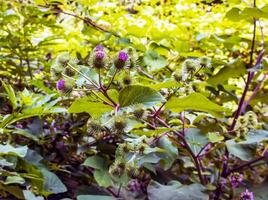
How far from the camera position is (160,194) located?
3.65ft

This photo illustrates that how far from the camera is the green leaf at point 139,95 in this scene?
0.73 metres

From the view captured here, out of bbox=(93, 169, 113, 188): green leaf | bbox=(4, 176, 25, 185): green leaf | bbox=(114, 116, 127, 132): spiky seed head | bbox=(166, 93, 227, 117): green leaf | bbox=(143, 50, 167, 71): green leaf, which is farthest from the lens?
bbox=(143, 50, 167, 71): green leaf

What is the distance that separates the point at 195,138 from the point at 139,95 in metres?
0.46

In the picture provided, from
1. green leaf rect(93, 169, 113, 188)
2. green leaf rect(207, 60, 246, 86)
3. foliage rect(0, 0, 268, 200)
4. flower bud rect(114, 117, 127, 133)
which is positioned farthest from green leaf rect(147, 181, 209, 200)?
flower bud rect(114, 117, 127, 133)

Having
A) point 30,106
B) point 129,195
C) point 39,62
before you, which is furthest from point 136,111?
point 39,62

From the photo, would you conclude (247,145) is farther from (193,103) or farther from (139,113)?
Result: (139,113)

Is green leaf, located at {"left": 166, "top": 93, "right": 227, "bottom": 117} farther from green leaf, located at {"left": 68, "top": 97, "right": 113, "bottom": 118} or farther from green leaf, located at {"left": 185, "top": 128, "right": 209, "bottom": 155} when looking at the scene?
green leaf, located at {"left": 185, "top": 128, "right": 209, "bottom": 155}

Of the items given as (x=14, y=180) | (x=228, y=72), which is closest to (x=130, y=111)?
(x=14, y=180)

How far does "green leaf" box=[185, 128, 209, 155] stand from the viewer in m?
1.14

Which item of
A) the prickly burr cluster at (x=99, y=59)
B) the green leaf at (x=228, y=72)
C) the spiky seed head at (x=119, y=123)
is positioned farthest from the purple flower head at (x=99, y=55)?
the green leaf at (x=228, y=72)

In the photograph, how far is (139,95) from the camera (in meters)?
0.74

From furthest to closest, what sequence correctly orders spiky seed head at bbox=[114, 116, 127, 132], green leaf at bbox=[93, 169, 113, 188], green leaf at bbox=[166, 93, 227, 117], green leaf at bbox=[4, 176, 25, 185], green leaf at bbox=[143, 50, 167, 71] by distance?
green leaf at bbox=[143, 50, 167, 71] < green leaf at bbox=[93, 169, 113, 188] < green leaf at bbox=[4, 176, 25, 185] < green leaf at bbox=[166, 93, 227, 117] < spiky seed head at bbox=[114, 116, 127, 132]

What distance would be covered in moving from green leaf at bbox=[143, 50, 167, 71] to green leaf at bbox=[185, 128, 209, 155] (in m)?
0.21

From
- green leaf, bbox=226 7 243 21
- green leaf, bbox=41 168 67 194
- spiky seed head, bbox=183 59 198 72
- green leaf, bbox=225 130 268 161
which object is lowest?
green leaf, bbox=41 168 67 194
